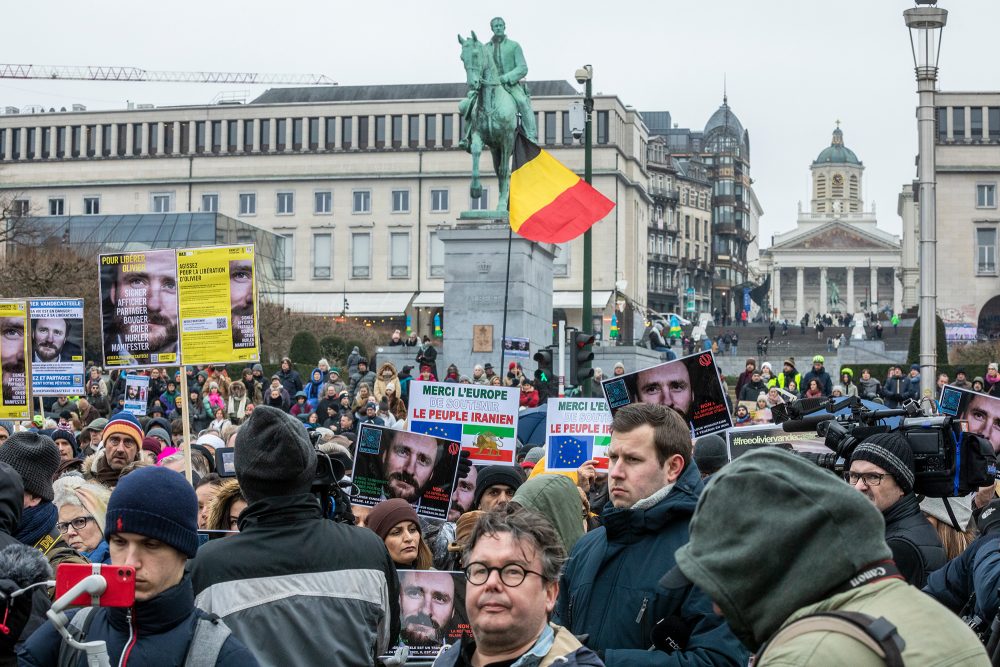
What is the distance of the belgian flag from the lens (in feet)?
47.9

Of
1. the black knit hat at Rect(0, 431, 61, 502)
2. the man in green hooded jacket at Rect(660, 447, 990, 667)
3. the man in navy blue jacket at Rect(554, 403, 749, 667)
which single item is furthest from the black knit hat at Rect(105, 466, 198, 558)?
the black knit hat at Rect(0, 431, 61, 502)

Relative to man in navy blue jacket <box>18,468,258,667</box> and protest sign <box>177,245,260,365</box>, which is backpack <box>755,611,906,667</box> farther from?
protest sign <box>177,245,260,365</box>

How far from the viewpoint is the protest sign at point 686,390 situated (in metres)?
8.93

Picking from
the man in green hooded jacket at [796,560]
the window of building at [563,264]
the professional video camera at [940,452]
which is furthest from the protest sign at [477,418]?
the window of building at [563,264]

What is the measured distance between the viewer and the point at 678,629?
414 centimetres

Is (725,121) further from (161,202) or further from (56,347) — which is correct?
(56,347)

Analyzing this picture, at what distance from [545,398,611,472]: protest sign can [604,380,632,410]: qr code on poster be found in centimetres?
59

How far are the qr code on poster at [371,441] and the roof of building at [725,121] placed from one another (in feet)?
442

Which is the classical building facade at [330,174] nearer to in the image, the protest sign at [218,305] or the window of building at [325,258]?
the window of building at [325,258]

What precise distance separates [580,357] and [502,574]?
13.3 meters

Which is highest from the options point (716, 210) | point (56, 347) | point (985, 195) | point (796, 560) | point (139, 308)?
point (716, 210)

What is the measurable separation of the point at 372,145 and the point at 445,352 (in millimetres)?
63716

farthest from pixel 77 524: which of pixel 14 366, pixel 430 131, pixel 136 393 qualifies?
pixel 430 131

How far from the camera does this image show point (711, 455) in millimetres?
7180
